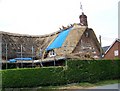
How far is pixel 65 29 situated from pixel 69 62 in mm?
16371

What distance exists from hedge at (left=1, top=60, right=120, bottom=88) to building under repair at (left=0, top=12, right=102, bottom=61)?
192 inches

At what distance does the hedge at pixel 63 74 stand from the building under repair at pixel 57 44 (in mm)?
4885

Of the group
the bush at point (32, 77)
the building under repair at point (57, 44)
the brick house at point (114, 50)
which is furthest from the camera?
the brick house at point (114, 50)

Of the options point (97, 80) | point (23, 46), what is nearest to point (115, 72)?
point (97, 80)

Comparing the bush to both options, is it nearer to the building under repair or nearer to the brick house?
the building under repair

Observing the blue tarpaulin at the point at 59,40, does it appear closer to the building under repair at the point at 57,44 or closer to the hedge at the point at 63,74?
the building under repair at the point at 57,44

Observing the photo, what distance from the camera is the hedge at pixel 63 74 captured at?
25.1 m

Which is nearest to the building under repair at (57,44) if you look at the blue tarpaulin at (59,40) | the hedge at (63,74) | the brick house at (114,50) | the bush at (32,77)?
the blue tarpaulin at (59,40)

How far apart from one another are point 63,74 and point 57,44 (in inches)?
488

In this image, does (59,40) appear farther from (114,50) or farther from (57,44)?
(114,50)

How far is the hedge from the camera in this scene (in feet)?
82.4

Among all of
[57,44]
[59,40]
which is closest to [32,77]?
[57,44]

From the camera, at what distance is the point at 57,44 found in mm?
39344

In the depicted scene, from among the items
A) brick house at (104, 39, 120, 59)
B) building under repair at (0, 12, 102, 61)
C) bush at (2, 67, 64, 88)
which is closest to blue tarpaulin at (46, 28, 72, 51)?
building under repair at (0, 12, 102, 61)
